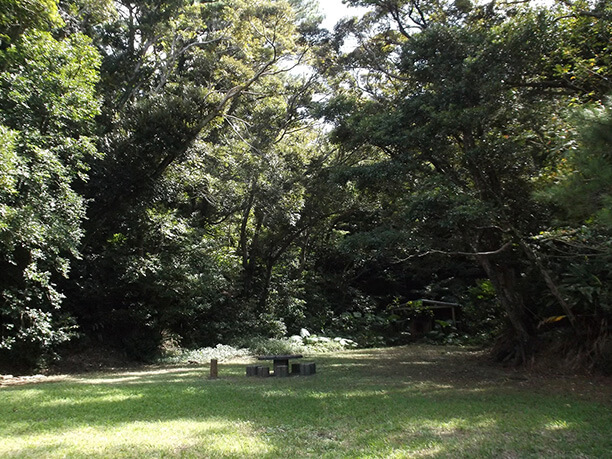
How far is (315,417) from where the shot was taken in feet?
Result: 19.3

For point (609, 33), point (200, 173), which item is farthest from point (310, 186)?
point (609, 33)

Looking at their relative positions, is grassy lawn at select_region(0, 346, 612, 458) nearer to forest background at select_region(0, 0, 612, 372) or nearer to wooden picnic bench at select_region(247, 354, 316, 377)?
wooden picnic bench at select_region(247, 354, 316, 377)

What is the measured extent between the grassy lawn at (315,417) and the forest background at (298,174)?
239cm

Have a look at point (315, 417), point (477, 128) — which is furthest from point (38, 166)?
point (477, 128)

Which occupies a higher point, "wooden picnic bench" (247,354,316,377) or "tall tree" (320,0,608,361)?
"tall tree" (320,0,608,361)

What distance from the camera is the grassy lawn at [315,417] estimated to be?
14.7 ft

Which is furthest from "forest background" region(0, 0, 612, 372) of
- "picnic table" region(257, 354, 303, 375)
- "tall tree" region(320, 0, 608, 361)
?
"picnic table" region(257, 354, 303, 375)

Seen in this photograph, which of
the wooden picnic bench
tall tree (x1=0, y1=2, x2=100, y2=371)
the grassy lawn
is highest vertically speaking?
tall tree (x1=0, y1=2, x2=100, y2=371)

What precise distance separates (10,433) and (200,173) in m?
12.3

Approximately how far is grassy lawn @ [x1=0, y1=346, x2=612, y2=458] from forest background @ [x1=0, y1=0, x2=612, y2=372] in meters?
2.39

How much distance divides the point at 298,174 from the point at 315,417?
41.7 ft

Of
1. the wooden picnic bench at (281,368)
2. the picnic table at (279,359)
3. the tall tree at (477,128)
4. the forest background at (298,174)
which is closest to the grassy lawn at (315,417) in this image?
the wooden picnic bench at (281,368)

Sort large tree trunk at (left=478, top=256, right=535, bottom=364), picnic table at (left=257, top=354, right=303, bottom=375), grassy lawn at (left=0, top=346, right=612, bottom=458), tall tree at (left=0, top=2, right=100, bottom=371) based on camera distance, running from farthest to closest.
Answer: large tree trunk at (left=478, top=256, right=535, bottom=364)
picnic table at (left=257, top=354, right=303, bottom=375)
tall tree at (left=0, top=2, right=100, bottom=371)
grassy lawn at (left=0, top=346, right=612, bottom=458)

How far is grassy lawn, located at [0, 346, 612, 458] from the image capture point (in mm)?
4492
